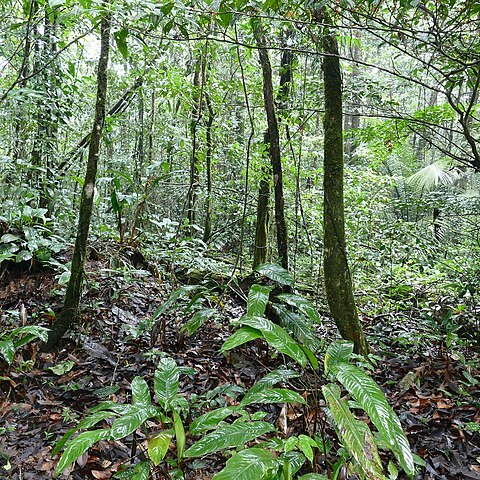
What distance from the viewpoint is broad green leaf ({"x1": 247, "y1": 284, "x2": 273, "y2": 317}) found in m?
2.64

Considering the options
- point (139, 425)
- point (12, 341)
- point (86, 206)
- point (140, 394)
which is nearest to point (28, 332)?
point (12, 341)

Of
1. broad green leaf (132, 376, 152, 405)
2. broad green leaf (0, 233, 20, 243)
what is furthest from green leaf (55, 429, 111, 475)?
broad green leaf (0, 233, 20, 243)

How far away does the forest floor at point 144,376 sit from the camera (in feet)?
8.43

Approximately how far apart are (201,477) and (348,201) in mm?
5668

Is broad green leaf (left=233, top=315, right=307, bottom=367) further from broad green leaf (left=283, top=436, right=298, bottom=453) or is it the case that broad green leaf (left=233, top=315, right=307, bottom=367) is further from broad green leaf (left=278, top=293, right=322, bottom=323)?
broad green leaf (left=278, top=293, right=322, bottom=323)

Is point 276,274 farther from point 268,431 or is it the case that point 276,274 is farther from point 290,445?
point 290,445

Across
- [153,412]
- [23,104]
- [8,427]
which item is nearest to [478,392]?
[153,412]

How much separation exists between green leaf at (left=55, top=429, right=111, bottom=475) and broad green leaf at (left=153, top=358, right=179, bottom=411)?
40 cm

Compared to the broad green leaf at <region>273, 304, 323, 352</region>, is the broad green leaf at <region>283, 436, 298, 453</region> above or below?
below

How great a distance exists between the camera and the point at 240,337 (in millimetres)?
2068

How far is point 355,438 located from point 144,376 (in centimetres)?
205

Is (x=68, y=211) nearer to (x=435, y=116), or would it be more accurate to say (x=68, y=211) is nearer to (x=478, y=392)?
(x=435, y=116)

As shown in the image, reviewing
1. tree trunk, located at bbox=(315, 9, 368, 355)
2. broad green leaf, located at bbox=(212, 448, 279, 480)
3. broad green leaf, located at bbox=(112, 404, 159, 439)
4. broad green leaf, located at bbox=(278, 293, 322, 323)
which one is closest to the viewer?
broad green leaf, located at bbox=(212, 448, 279, 480)

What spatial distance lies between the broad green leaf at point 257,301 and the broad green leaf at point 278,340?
44 cm
